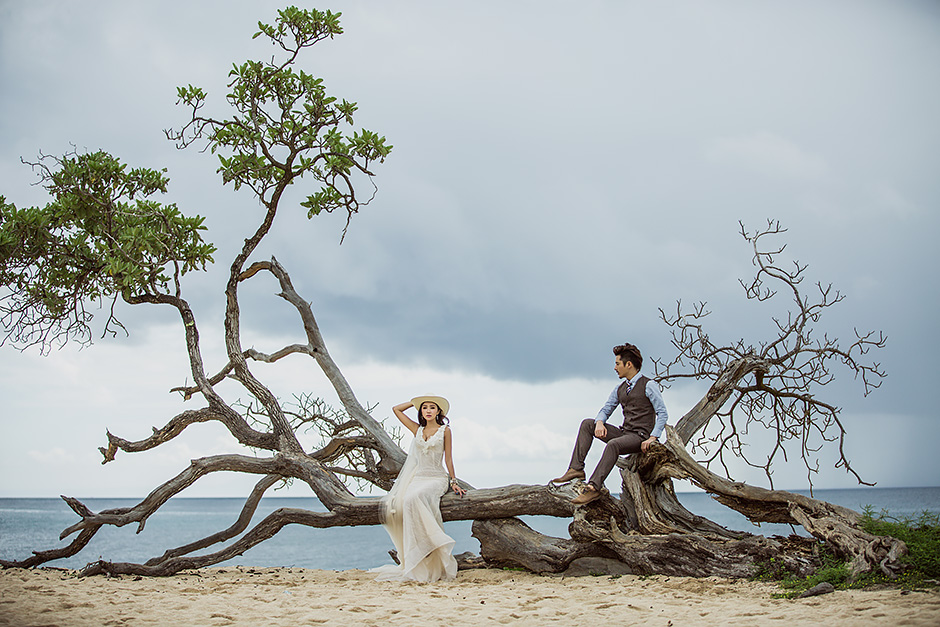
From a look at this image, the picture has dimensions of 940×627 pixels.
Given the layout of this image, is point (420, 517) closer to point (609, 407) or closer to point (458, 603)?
point (458, 603)

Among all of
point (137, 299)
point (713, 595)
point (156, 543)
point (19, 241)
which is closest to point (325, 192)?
point (137, 299)

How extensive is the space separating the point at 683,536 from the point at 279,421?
4964 mm

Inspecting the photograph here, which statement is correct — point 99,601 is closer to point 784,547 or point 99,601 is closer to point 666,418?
point 666,418

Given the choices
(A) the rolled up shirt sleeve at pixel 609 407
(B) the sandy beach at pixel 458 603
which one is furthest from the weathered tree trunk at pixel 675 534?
(A) the rolled up shirt sleeve at pixel 609 407

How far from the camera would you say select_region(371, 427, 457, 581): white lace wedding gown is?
7188mm

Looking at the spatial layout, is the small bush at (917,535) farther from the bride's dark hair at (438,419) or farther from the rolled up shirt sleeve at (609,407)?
the bride's dark hair at (438,419)

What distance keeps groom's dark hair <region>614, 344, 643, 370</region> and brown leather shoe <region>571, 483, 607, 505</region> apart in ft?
4.19

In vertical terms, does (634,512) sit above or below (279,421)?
below

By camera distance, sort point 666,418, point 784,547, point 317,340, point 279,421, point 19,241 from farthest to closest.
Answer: point 317,340
point 279,421
point 19,241
point 666,418
point 784,547

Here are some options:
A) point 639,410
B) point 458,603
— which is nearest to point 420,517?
point 458,603

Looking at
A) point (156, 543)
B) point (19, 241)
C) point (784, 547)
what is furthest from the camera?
point (156, 543)

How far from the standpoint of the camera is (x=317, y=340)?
968 cm

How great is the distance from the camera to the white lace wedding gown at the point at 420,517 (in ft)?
23.6

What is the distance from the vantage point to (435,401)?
7.75m
